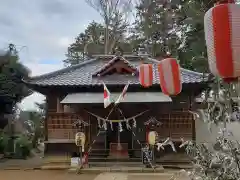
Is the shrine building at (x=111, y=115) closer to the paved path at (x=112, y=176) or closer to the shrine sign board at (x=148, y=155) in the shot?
the shrine sign board at (x=148, y=155)

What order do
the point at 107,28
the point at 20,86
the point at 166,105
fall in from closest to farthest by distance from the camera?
the point at 166,105 < the point at 20,86 < the point at 107,28

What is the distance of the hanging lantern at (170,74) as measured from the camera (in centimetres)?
909

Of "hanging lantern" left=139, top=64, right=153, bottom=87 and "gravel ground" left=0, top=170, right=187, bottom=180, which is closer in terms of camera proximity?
"gravel ground" left=0, top=170, right=187, bottom=180

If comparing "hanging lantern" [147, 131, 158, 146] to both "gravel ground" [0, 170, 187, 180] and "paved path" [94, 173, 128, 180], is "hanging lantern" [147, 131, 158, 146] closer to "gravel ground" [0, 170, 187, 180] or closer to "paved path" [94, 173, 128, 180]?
"gravel ground" [0, 170, 187, 180]

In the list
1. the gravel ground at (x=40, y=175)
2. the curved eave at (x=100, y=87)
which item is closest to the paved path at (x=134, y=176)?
the gravel ground at (x=40, y=175)

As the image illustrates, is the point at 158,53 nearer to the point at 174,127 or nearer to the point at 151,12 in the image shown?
the point at 151,12

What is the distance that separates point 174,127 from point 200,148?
959cm

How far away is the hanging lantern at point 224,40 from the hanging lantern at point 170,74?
458 cm

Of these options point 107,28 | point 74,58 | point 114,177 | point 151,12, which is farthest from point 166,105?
point 74,58

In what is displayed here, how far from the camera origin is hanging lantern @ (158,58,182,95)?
9.09 meters

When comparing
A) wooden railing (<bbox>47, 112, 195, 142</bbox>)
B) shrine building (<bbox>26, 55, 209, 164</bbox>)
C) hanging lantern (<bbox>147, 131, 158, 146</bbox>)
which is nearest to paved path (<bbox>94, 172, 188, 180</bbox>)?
hanging lantern (<bbox>147, 131, 158, 146</bbox>)

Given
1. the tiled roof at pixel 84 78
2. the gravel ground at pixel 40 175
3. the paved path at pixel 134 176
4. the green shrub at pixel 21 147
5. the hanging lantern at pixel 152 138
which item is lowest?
the gravel ground at pixel 40 175

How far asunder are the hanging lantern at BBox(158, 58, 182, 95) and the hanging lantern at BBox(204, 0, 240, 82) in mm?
4585

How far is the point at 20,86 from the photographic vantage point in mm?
17703
